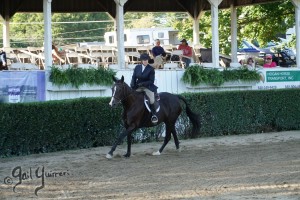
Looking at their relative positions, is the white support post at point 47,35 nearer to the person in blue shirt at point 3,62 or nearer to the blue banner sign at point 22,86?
the blue banner sign at point 22,86

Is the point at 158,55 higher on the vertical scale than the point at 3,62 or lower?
higher

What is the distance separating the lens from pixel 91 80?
21.2m

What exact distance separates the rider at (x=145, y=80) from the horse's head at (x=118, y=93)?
0.69 meters

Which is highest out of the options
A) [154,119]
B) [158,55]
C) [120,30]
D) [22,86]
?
[120,30]

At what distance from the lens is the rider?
17.1m

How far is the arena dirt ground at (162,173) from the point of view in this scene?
39.2 ft

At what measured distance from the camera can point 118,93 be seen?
16375 millimetres

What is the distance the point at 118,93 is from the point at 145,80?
1.10 metres

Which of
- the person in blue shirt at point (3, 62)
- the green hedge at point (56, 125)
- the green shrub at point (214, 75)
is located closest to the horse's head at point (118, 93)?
the green hedge at point (56, 125)

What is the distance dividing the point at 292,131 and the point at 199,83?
11.3 ft

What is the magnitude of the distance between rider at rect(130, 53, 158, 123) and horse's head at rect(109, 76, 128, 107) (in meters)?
0.69

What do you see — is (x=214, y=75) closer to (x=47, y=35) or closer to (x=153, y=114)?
(x=47, y=35)

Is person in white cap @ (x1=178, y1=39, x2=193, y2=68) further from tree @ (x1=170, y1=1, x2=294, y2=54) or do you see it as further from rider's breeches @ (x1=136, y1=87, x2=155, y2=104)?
rider's breeches @ (x1=136, y1=87, x2=155, y2=104)

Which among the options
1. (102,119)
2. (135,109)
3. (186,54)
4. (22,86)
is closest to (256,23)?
(186,54)
